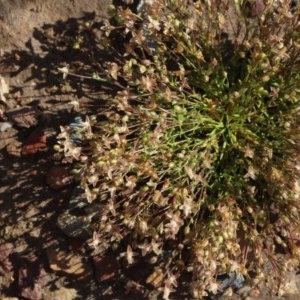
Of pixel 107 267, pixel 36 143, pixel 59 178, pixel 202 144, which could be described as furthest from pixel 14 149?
pixel 202 144

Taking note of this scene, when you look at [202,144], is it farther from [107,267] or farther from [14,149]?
[14,149]

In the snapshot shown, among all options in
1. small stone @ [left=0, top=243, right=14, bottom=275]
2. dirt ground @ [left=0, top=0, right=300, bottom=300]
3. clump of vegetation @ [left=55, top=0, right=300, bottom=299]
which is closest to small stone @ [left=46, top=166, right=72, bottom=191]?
dirt ground @ [left=0, top=0, right=300, bottom=300]

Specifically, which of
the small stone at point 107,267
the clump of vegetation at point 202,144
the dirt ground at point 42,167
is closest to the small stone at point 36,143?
the dirt ground at point 42,167

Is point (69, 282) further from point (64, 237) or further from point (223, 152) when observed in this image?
point (223, 152)

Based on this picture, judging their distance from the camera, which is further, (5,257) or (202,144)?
(5,257)

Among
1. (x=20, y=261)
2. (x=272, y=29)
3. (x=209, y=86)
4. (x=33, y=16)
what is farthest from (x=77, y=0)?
(x=20, y=261)

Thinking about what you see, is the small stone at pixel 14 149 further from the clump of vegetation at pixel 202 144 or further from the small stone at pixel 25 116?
the clump of vegetation at pixel 202 144
